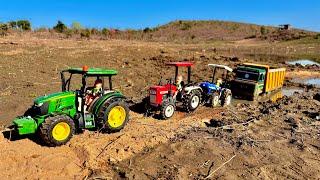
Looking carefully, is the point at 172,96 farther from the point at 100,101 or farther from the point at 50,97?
the point at 50,97

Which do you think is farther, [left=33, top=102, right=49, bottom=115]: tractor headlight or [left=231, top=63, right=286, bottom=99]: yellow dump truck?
[left=231, top=63, right=286, bottom=99]: yellow dump truck

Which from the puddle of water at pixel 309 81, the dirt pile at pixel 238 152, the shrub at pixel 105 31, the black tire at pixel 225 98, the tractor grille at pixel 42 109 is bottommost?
the dirt pile at pixel 238 152

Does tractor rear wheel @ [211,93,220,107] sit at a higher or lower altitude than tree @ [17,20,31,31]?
lower

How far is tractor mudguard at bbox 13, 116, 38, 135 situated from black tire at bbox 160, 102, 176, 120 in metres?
4.90

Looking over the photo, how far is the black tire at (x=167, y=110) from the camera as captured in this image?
1415 centimetres

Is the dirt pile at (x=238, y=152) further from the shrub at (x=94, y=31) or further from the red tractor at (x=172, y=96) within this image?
the shrub at (x=94, y=31)

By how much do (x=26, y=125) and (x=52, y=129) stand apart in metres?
0.65

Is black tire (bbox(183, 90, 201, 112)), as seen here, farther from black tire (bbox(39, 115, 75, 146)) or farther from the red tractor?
black tire (bbox(39, 115, 75, 146))

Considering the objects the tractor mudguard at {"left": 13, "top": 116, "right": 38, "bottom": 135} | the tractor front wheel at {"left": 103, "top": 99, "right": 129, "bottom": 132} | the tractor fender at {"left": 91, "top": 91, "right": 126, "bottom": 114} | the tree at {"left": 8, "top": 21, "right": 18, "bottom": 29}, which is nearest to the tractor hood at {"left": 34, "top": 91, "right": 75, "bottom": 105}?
the tractor mudguard at {"left": 13, "top": 116, "right": 38, "bottom": 135}

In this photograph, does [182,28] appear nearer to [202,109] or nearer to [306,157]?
[202,109]

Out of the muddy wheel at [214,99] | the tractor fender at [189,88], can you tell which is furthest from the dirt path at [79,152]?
the muddy wheel at [214,99]

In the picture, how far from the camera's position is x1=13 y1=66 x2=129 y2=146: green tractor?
10.5 m

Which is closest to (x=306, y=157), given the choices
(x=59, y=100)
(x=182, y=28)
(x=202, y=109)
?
(x=202, y=109)

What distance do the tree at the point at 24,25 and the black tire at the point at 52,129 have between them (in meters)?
41.9
